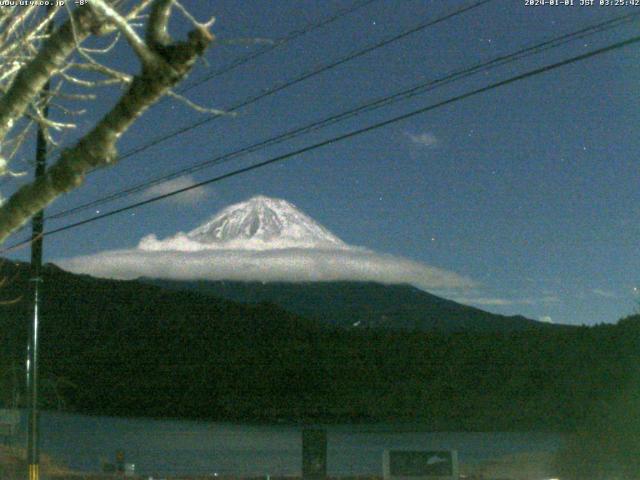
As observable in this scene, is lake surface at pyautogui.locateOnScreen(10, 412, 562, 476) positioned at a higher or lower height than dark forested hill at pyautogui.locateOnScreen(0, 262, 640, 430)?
lower

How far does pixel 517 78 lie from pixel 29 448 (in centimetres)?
1371

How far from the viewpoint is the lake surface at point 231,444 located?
3412cm

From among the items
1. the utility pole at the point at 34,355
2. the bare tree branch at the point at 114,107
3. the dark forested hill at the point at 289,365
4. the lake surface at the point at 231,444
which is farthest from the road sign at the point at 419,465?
the dark forested hill at the point at 289,365

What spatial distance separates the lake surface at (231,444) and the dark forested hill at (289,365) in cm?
196

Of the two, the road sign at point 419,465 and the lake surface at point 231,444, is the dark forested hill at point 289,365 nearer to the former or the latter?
the lake surface at point 231,444

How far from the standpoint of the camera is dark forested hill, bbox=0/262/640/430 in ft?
157

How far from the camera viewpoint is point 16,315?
45.0m

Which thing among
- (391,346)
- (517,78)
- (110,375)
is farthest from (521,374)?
(517,78)

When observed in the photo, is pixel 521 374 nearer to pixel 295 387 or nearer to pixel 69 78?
pixel 295 387

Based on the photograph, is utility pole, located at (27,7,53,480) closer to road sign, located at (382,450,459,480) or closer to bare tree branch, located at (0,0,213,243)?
road sign, located at (382,450,459,480)

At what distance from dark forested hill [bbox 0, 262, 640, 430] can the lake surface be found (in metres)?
1.96

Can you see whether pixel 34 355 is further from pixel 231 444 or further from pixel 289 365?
pixel 289 365

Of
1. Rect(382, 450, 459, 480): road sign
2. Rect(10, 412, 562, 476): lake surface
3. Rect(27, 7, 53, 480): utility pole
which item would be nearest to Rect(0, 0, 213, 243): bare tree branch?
Rect(27, 7, 53, 480): utility pole

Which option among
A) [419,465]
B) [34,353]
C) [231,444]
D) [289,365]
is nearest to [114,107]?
[419,465]
